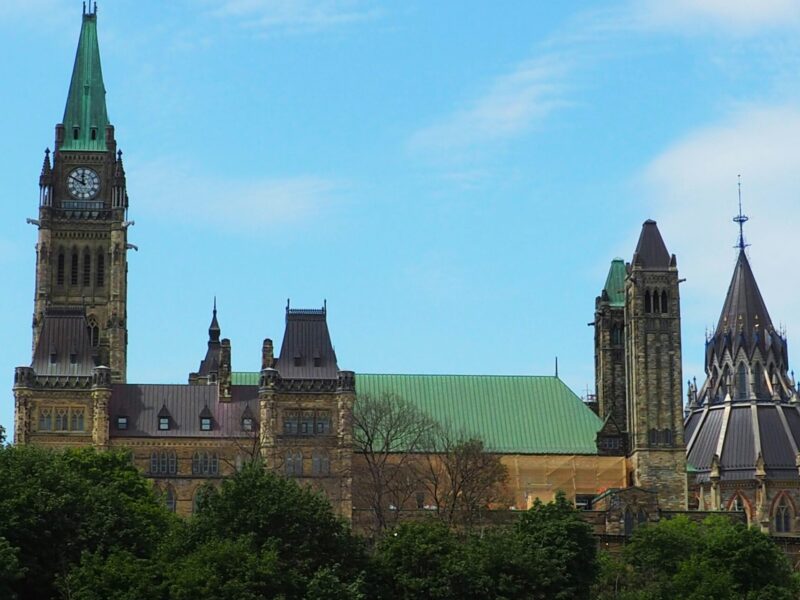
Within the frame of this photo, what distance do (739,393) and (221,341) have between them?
57.4m

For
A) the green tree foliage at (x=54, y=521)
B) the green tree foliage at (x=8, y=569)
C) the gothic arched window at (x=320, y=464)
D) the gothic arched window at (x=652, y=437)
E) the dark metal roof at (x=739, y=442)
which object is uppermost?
the dark metal roof at (x=739, y=442)

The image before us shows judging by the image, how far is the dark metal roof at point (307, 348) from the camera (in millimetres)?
147875

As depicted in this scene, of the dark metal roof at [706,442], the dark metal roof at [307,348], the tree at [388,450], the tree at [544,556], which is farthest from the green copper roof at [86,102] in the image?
the tree at [544,556]

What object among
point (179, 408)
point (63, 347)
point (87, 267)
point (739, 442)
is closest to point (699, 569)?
point (179, 408)

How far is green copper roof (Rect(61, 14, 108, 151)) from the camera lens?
174750 millimetres

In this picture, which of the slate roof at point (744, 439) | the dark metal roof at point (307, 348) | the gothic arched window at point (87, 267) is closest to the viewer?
the dark metal roof at point (307, 348)

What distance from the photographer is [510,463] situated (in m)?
159

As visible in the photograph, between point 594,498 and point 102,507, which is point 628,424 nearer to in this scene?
point 594,498

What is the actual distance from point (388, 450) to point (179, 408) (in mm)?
15771

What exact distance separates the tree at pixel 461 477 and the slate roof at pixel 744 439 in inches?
1374

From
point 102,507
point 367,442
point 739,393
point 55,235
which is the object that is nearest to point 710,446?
point 739,393

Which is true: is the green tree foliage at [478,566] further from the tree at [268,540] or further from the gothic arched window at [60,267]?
the gothic arched window at [60,267]

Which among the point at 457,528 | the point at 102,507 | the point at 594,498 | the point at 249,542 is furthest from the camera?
the point at 594,498

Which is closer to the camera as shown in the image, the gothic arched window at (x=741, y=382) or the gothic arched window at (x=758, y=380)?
the gothic arched window at (x=758, y=380)
